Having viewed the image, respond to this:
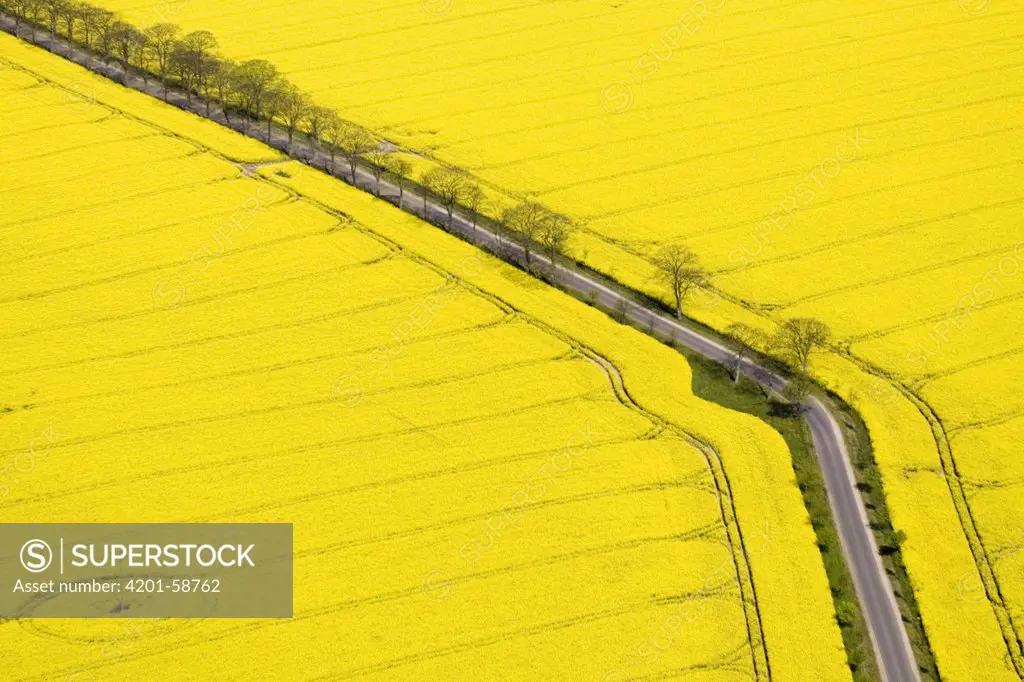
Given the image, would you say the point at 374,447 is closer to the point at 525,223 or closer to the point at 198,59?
the point at 525,223

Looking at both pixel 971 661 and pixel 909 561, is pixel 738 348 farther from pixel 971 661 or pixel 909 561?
pixel 971 661

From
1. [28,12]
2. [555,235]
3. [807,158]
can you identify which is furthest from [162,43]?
[807,158]

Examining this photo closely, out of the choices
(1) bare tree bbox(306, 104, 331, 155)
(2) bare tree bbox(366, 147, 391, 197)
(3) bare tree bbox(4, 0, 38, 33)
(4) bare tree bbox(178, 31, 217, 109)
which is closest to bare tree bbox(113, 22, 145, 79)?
(4) bare tree bbox(178, 31, 217, 109)

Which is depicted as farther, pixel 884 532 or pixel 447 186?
pixel 447 186

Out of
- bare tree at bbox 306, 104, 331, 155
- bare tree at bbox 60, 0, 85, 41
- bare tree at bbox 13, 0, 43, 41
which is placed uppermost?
bare tree at bbox 13, 0, 43, 41

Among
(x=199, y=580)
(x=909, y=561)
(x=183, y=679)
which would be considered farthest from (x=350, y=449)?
(x=909, y=561)

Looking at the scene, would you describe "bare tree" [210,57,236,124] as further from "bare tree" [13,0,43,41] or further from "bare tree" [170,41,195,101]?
"bare tree" [13,0,43,41]
